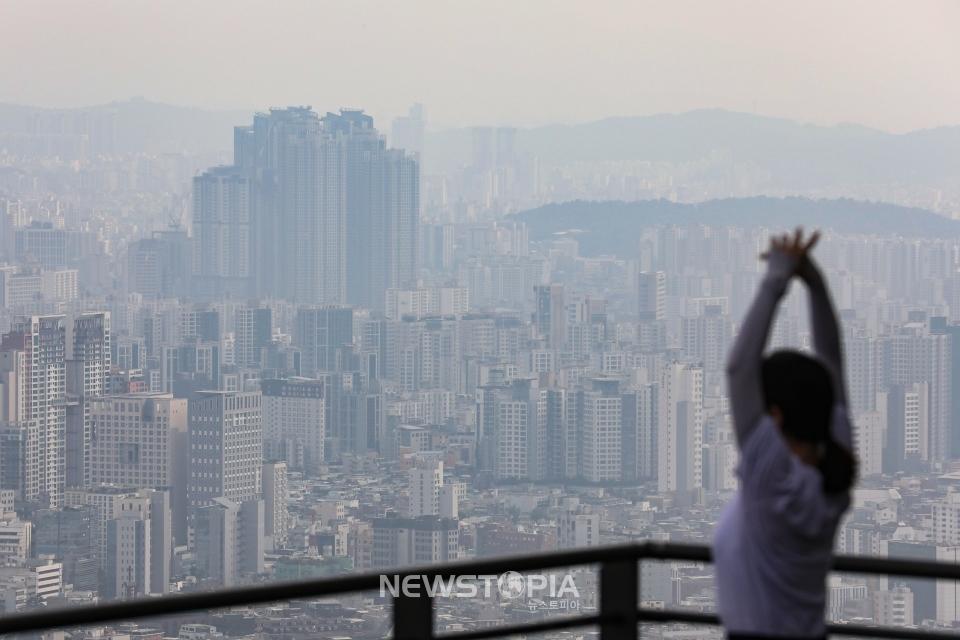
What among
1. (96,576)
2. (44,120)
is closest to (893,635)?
(96,576)

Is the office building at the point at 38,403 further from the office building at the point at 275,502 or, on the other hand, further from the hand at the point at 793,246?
the hand at the point at 793,246

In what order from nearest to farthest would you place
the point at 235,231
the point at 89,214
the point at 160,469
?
the point at 160,469
the point at 89,214
the point at 235,231

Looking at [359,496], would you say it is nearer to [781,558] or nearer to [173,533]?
[173,533]

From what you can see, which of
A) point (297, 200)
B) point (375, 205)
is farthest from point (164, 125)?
point (375, 205)

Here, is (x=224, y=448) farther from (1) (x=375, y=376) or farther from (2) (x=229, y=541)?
(1) (x=375, y=376)

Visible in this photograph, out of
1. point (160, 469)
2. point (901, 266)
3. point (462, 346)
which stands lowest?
point (160, 469)
